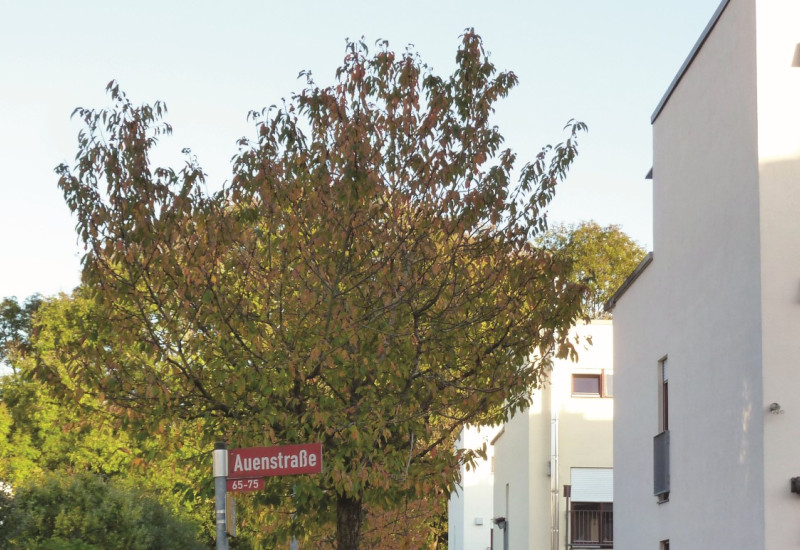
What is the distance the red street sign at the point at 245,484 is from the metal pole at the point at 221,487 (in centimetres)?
17

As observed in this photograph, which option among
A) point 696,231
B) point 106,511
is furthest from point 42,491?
point 696,231

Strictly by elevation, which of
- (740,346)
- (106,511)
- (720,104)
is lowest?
(106,511)

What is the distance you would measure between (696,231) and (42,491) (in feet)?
62.5

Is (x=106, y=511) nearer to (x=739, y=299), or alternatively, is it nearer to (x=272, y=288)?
(x=272, y=288)

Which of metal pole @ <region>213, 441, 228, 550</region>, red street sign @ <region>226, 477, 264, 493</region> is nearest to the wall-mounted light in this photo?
Answer: red street sign @ <region>226, 477, 264, 493</region>

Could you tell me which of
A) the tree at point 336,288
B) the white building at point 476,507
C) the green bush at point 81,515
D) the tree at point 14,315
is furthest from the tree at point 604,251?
the tree at point 336,288

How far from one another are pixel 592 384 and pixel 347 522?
2282 centimetres

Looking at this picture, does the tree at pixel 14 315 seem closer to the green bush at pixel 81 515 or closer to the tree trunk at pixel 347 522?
the green bush at pixel 81 515

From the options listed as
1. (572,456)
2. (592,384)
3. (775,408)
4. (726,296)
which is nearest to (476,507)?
(592,384)

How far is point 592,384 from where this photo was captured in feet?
124

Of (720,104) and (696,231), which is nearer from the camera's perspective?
(720,104)

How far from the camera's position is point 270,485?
1559 cm

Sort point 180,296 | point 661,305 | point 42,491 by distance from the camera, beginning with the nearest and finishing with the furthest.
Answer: point 180,296
point 661,305
point 42,491

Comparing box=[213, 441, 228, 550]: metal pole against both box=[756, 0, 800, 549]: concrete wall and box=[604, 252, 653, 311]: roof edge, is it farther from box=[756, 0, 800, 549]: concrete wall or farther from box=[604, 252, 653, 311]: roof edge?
box=[604, 252, 653, 311]: roof edge
